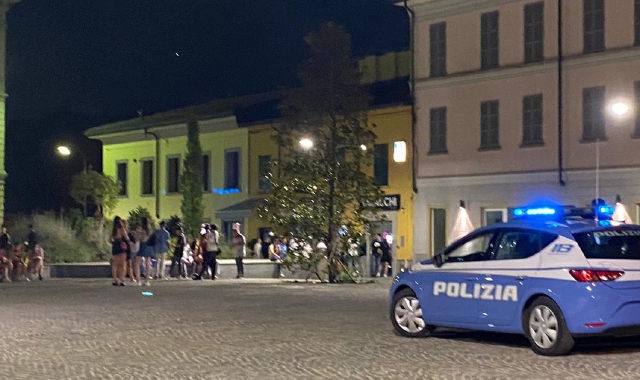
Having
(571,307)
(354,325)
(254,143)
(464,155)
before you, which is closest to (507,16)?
(464,155)

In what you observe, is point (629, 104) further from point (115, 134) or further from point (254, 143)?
point (115, 134)

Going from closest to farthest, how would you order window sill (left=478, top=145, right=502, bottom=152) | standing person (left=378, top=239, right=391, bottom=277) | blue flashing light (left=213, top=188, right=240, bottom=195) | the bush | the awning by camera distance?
1. standing person (left=378, top=239, right=391, bottom=277)
2. the bush
3. window sill (left=478, top=145, right=502, bottom=152)
4. the awning
5. blue flashing light (left=213, top=188, right=240, bottom=195)

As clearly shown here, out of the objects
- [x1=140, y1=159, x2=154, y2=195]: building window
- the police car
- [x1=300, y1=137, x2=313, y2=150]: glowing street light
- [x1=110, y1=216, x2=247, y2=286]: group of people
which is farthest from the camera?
[x1=140, y1=159, x2=154, y2=195]: building window

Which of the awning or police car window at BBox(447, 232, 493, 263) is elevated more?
the awning

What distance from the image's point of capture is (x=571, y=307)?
12125 mm

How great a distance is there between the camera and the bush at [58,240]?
121 feet

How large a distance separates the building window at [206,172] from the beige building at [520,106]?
1527 cm

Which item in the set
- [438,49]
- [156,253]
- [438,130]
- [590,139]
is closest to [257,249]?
[438,130]

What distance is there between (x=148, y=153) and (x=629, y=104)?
2938 cm

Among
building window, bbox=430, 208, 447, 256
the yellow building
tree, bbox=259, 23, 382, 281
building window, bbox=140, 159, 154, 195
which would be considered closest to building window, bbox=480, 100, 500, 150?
building window, bbox=430, 208, 447, 256

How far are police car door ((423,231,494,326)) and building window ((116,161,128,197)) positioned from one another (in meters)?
45.5

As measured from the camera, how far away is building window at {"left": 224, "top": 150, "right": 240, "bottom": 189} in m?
51.1

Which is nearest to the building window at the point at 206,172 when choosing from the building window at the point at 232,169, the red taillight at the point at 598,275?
the building window at the point at 232,169

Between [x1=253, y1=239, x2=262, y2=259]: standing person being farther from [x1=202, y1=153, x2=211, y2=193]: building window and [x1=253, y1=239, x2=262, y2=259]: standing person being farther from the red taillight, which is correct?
the red taillight
